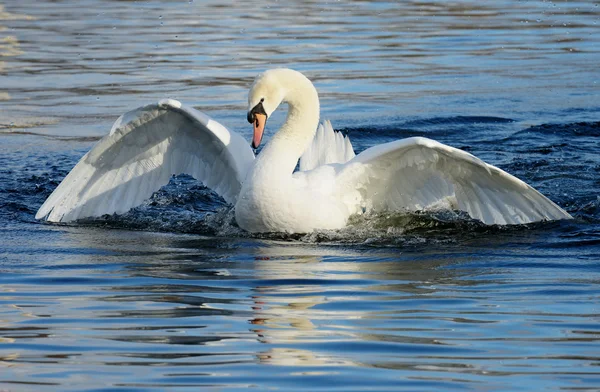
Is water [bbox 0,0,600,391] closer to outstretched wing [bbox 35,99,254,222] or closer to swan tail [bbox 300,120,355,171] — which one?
outstretched wing [bbox 35,99,254,222]

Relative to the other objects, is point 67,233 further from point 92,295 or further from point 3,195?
point 92,295

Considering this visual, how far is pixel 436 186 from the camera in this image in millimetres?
8602

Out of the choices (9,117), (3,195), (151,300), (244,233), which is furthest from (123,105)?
(151,300)

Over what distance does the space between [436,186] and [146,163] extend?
2460 millimetres

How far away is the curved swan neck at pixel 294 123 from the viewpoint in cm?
823

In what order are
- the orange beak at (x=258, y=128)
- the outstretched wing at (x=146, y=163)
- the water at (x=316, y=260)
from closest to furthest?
1. the water at (x=316, y=260)
2. the orange beak at (x=258, y=128)
3. the outstretched wing at (x=146, y=163)

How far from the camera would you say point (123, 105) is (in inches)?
562

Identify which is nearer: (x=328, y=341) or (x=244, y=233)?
(x=328, y=341)

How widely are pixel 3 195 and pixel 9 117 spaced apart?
13.6 feet

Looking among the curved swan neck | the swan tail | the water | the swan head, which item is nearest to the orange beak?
the swan head

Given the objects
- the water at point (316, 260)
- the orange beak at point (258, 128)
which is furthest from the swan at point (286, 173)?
the water at point (316, 260)

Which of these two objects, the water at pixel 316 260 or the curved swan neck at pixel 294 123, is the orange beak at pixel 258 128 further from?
the water at pixel 316 260

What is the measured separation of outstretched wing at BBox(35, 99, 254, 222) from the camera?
9.01 metres

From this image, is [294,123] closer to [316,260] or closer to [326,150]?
[326,150]
